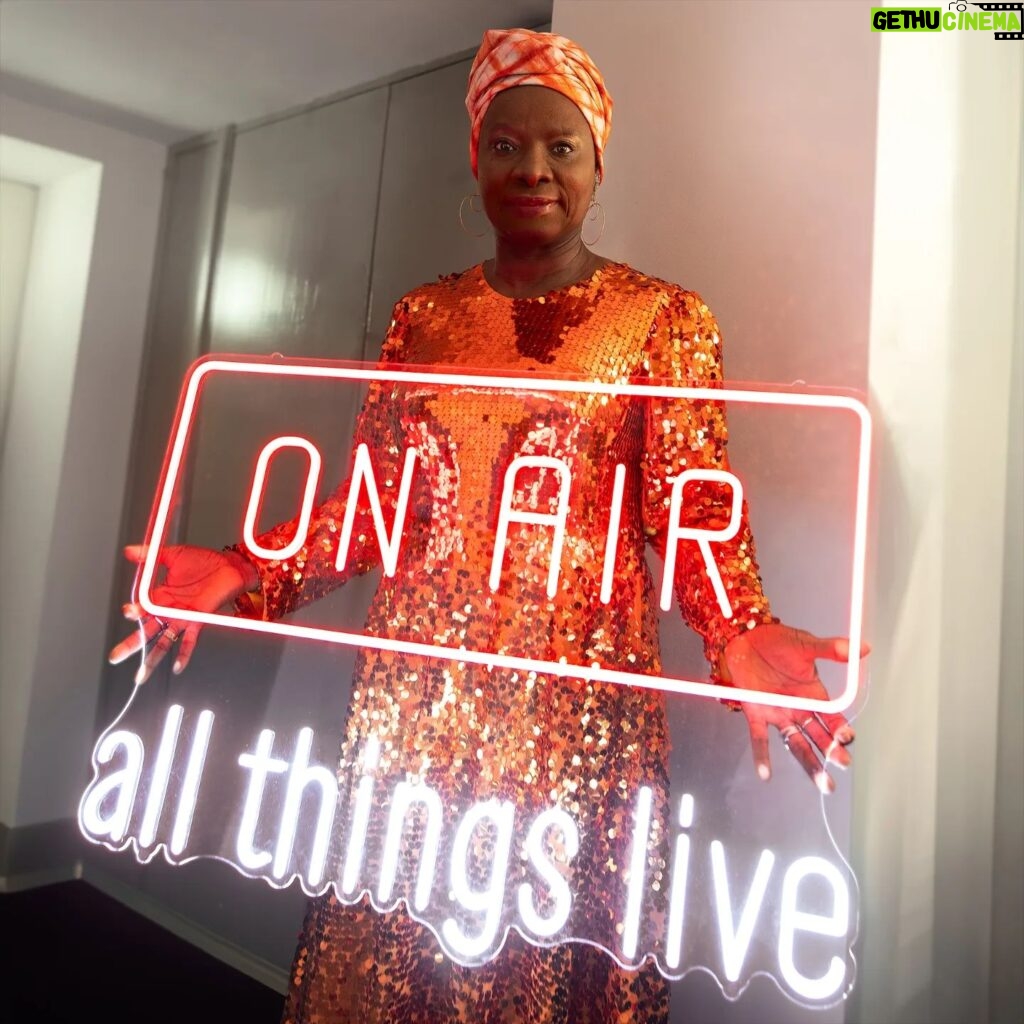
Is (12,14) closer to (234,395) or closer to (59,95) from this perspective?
(59,95)

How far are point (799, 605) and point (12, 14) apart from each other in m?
2.07

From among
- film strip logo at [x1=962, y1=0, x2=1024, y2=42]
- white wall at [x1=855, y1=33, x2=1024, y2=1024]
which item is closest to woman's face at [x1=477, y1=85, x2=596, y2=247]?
white wall at [x1=855, y1=33, x2=1024, y2=1024]

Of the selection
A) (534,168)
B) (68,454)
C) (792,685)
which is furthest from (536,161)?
(68,454)

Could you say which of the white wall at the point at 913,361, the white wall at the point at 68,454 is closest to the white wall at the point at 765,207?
the white wall at the point at 913,361

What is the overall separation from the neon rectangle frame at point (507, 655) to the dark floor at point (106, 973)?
3.90 ft

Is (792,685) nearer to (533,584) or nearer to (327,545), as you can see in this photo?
(533,584)

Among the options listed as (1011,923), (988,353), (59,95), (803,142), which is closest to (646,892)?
(1011,923)

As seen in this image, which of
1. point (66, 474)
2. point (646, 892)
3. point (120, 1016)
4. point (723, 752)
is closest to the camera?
point (646, 892)

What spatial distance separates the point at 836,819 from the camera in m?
0.98

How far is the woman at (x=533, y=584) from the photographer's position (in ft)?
3.01

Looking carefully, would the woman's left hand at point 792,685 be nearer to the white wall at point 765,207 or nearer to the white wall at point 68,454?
the white wall at point 765,207

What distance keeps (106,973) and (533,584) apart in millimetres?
1653

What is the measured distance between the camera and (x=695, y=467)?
0.92 m

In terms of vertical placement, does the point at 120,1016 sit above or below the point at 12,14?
below
